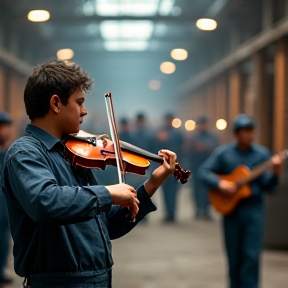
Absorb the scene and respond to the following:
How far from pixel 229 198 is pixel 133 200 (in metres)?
4.02

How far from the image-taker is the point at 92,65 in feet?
53.6

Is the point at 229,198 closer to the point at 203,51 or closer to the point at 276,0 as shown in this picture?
the point at 276,0

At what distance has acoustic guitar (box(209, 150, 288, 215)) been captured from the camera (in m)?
6.67

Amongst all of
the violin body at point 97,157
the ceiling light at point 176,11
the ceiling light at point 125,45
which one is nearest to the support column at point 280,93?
the ceiling light at point 176,11

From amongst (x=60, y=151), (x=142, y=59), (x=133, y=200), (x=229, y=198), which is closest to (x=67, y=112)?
(x=60, y=151)

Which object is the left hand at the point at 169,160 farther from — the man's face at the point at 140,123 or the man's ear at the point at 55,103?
the man's face at the point at 140,123

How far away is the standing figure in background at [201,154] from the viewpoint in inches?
551

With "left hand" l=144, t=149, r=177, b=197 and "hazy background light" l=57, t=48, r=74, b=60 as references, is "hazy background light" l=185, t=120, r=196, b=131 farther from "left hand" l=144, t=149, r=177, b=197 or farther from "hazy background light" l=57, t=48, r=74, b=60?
"left hand" l=144, t=149, r=177, b=197

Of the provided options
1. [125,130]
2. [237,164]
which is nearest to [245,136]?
[237,164]

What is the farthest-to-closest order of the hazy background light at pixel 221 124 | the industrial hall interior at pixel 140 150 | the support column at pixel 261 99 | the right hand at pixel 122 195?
the hazy background light at pixel 221 124
the support column at pixel 261 99
the industrial hall interior at pixel 140 150
the right hand at pixel 122 195

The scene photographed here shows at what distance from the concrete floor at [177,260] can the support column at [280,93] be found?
1.73 metres

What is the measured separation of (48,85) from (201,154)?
38.3 ft

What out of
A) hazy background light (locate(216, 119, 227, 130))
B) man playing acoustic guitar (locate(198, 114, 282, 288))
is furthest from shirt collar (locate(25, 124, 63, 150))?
hazy background light (locate(216, 119, 227, 130))

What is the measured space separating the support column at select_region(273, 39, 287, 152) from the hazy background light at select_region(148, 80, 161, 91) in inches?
501
